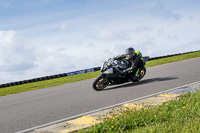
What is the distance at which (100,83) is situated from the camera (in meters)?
11.1

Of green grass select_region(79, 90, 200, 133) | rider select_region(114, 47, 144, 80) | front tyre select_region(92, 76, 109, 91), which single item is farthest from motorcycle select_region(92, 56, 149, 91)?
green grass select_region(79, 90, 200, 133)

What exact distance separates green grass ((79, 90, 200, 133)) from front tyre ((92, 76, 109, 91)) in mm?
5134

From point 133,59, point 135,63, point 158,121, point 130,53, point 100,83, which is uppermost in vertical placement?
point 130,53

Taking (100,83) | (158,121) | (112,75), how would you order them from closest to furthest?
(158,121) < (100,83) < (112,75)

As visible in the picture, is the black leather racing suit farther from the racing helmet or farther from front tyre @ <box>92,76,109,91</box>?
front tyre @ <box>92,76,109,91</box>

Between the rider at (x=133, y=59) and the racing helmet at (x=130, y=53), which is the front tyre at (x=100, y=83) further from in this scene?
the racing helmet at (x=130, y=53)

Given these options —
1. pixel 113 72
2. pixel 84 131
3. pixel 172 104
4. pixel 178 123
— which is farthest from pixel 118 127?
pixel 113 72

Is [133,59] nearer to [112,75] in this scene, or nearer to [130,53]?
[130,53]

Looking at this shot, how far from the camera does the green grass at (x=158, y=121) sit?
457 cm

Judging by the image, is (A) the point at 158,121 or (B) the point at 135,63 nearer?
(A) the point at 158,121

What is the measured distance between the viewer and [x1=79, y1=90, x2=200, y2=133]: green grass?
15.0ft

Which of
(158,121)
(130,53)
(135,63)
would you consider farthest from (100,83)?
(158,121)

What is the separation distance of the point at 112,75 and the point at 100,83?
1.83 ft

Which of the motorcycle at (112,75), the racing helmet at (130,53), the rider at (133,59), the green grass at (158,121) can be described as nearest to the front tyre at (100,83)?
the motorcycle at (112,75)
